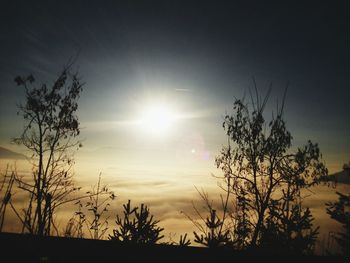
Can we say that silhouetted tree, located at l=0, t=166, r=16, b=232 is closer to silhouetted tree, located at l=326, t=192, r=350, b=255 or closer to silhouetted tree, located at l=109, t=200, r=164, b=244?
silhouetted tree, located at l=109, t=200, r=164, b=244

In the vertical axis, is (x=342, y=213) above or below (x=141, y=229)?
above

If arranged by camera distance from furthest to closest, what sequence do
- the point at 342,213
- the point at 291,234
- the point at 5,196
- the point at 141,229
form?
1. the point at 291,234
2. the point at 141,229
3. the point at 342,213
4. the point at 5,196

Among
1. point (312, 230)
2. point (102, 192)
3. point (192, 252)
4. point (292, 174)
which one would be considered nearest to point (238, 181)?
point (292, 174)

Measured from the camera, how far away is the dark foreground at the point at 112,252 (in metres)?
4.14

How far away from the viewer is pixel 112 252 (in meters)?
4.34

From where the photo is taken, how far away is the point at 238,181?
17344 millimetres

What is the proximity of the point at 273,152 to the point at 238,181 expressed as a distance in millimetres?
3030

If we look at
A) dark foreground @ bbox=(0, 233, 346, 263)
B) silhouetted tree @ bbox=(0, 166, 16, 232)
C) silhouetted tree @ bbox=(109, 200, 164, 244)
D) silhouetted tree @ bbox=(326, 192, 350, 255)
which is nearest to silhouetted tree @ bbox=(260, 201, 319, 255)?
silhouetted tree @ bbox=(326, 192, 350, 255)

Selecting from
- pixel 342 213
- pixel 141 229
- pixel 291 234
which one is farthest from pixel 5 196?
pixel 291 234

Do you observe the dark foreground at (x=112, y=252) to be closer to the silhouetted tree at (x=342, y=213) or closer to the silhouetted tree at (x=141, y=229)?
the silhouetted tree at (x=141, y=229)

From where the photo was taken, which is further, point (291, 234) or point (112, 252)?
point (291, 234)

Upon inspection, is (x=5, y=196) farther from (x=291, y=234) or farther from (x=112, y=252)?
(x=291, y=234)

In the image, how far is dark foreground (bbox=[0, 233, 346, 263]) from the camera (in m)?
4.14

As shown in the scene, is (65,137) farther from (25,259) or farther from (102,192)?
(25,259)
